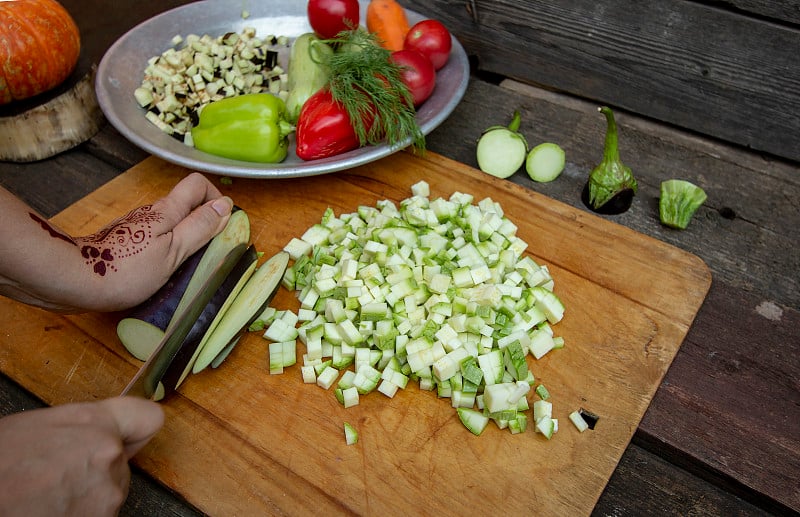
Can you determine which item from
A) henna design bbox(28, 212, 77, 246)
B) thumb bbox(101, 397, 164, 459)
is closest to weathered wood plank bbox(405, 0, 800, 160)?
henna design bbox(28, 212, 77, 246)

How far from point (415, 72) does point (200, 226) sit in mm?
891

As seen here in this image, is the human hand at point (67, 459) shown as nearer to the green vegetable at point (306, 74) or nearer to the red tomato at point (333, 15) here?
the green vegetable at point (306, 74)

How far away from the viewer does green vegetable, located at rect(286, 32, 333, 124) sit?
7.02ft

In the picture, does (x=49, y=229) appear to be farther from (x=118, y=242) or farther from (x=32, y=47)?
(x=32, y=47)

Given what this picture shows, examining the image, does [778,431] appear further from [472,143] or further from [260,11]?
[260,11]

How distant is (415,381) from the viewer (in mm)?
1529

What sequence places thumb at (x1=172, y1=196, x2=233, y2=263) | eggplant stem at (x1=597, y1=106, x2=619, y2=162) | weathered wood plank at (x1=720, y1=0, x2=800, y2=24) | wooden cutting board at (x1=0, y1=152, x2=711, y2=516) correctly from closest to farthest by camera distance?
wooden cutting board at (x1=0, y1=152, x2=711, y2=516) < thumb at (x1=172, y1=196, x2=233, y2=263) < eggplant stem at (x1=597, y1=106, x2=619, y2=162) < weathered wood plank at (x1=720, y1=0, x2=800, y2=24)

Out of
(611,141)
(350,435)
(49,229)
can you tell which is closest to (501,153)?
(611,141)

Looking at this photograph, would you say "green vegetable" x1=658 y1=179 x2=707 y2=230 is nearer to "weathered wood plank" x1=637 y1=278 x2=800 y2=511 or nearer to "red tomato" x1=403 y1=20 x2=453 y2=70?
"weathered wood plank" x1=637 y1=278 x2=800 y2=511

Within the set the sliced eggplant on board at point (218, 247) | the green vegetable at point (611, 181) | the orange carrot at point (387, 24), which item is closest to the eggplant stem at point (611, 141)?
the green vegetable at point (611, 181)

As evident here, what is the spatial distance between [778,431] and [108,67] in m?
2.28

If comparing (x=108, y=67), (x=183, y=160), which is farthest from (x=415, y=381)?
(x=108, y=67)

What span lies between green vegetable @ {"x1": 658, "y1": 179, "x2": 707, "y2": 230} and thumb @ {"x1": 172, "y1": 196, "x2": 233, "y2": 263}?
1.31 m

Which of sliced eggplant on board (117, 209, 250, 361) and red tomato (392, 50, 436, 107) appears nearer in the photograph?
sliced eggplant on board (117, 209, 250, 361)
